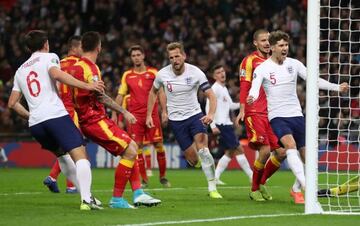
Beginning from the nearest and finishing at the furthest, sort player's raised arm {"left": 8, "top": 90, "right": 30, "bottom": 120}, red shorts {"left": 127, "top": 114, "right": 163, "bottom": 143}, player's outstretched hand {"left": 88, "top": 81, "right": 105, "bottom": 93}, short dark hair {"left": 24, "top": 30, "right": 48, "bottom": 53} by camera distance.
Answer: player's outstretched hand {"left": 88, "top": 81, "right": 105, "bottom": 93} → short dark hair {"left": 24, "top": 30, "right": 48, "bottom": 53} → player's raised arm {"left": 8, "top": 90, "right": 30, "bottom": 120} → red shorts {"left": 127, "top": 114, "right": 163, "bottom": 143}

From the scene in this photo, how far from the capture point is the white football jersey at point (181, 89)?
14.0 meters

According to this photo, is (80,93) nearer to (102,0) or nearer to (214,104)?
(214,104)

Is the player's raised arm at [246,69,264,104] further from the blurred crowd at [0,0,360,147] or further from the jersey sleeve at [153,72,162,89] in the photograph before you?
the blurred crowd at [0,0,360,147]

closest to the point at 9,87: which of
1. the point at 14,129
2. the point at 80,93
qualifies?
the point at 14,129

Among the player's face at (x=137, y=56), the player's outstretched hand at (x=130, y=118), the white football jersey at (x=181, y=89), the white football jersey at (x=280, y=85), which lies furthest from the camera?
the player's face at (x=137, y=56)

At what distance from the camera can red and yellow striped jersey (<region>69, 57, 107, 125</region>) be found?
444 inches

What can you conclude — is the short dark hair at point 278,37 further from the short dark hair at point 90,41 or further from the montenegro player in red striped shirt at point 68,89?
the montenegro player in red striped shirt at point 68,89

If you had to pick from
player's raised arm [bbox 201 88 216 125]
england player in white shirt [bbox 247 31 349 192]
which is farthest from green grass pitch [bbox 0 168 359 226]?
player's raised arm [bbox 201 88 216 125]

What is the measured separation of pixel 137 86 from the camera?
17.4 m

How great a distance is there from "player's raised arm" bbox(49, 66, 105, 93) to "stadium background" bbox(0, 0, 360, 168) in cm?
1397

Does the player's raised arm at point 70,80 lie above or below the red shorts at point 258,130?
above

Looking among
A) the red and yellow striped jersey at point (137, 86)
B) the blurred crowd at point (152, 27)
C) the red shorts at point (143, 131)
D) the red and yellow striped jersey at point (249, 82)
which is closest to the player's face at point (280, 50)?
the red and yellow striped jersey at point (249, 82)

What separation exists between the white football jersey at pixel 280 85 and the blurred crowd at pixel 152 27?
41.3 feet

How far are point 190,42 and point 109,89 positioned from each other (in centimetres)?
344
